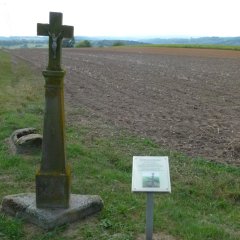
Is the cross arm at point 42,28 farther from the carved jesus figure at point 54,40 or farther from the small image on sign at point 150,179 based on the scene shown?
the small image on sign at point 150,179

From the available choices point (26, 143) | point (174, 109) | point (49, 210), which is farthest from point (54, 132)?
point (174, 109)

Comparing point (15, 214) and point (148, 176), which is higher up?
point (148, 176)

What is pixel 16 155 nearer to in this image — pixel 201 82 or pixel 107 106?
pixel 107 106

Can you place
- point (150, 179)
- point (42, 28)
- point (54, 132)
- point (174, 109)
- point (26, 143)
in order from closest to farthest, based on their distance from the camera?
point (150, 179) < point (42, 28) < point (54, 132) < point (26, 143) < point (174, 109)

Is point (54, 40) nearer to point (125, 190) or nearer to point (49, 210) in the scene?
point (49, 210)

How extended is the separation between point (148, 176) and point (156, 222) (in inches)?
39.1

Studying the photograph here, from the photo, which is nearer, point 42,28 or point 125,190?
point 42,28

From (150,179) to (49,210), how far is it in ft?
4.86

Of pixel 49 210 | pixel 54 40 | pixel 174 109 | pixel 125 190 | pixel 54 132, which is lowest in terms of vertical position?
pixel 174 109

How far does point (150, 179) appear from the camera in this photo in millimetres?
5039

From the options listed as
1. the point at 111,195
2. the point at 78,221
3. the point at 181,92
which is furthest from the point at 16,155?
the point at 181,92

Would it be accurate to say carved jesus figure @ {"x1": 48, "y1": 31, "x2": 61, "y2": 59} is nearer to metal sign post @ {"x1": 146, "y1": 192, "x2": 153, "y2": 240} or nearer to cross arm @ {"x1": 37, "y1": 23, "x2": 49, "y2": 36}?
cross arm @ {"x1": 37, "y1": 23, "x2": 49, "y2": 36}

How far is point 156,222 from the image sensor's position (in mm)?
5824

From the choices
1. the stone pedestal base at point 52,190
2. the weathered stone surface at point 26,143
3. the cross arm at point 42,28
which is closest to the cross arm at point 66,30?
the cross arm at point 42,28
